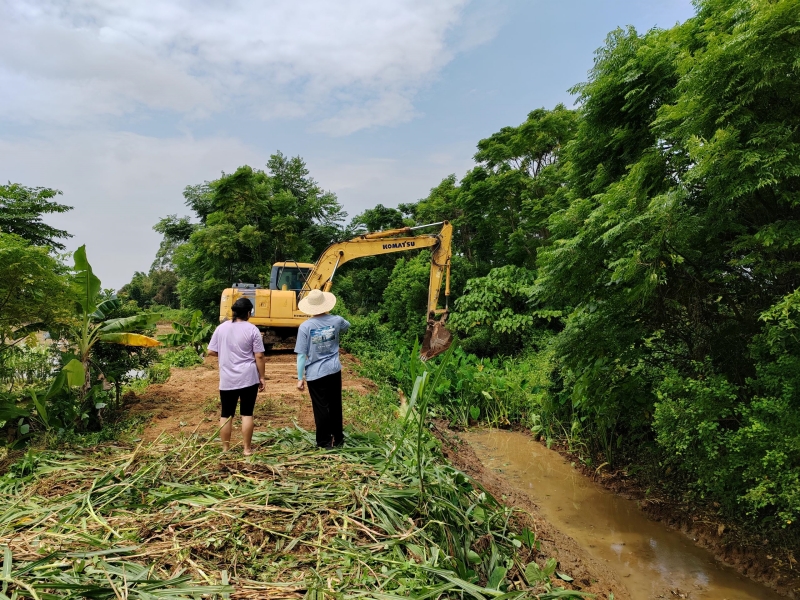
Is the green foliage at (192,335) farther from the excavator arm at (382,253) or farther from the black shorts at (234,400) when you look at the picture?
the black shorts at (234,400)

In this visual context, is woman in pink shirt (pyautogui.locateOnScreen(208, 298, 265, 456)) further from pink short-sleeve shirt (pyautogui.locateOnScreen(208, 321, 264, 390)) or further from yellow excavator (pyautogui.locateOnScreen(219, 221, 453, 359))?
yellow excavator (pyautogui.locateOnScreen(219, 221, 453, 359))

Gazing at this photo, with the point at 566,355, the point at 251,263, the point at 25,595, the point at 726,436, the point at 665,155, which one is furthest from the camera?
the point at 251,263

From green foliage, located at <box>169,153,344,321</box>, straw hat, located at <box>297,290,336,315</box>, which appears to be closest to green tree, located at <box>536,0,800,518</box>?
straw hat, located at <box>297,290,336,315</box>

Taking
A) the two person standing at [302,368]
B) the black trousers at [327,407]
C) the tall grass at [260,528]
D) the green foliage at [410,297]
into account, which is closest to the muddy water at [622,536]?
the tall grass at [260,528]

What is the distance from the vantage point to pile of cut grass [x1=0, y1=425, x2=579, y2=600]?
2646 millimetres

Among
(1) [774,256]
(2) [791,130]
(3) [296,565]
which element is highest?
(2) [791,130]

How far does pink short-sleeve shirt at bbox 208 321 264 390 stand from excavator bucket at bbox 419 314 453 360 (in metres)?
5.19

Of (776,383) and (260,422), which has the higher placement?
(776,383)

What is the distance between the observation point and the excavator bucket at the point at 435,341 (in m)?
9.79

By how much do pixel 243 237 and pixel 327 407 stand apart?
19.9 meters

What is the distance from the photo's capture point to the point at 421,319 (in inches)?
805

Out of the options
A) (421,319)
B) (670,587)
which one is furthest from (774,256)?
(421,319)

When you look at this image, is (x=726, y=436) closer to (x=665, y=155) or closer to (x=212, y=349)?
(x=665, y=155)

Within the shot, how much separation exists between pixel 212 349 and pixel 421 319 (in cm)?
1566
